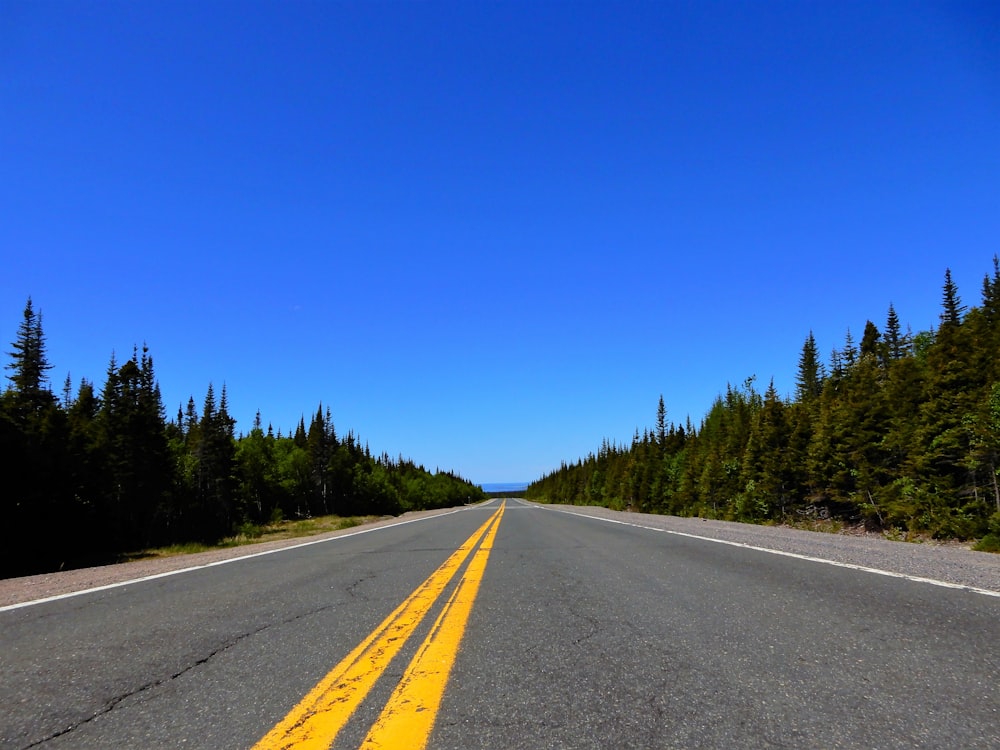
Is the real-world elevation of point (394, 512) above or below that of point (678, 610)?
below

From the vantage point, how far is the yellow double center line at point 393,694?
266 cm

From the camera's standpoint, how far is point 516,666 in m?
3.76

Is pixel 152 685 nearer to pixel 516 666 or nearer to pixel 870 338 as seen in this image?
pixel 516 666

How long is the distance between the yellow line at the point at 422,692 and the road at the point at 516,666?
0.02 meters

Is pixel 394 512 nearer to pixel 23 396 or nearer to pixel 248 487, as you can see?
pixel 248 487

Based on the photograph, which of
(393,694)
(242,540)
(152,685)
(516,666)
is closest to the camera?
(393,694)

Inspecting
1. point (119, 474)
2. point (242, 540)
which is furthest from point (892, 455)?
point (119, 474)

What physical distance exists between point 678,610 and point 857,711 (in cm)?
254

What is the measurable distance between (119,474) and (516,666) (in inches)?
1880

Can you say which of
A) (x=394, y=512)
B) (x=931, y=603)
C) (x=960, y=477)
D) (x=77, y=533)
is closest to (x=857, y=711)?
(x=931, y=603)

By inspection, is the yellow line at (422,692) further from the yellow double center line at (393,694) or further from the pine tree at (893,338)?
the pine tree at (893,338)

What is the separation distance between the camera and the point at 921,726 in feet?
8.77

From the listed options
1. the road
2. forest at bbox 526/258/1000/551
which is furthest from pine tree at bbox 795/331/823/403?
the road

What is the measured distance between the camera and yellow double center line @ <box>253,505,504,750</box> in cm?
Answer: 266
